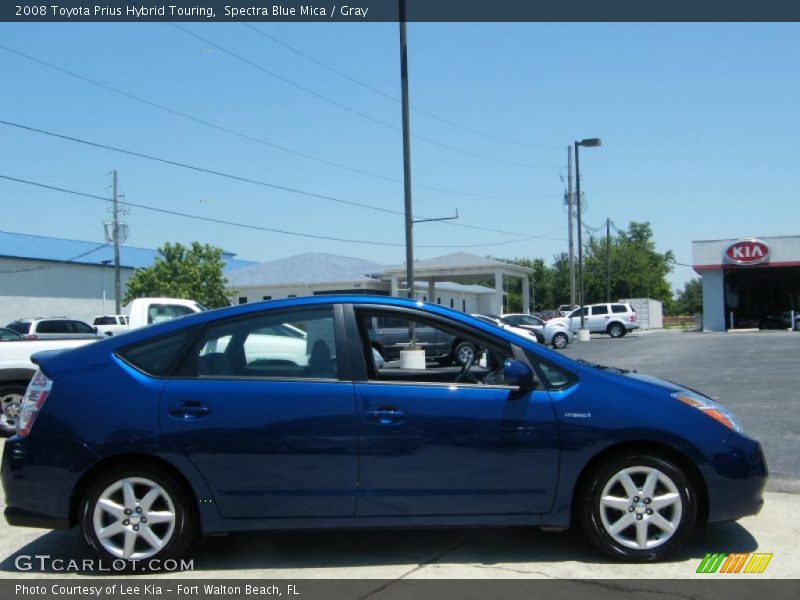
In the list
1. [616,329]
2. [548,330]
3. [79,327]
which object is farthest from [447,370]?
[616,329]

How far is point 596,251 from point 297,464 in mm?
78680

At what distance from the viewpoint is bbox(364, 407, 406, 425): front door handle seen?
4.58m

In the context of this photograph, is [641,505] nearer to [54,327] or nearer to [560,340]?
[54,327]

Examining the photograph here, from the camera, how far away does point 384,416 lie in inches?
181

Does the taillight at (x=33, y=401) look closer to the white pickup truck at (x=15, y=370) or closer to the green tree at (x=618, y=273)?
the white pickup truck at (x=15, y=370)

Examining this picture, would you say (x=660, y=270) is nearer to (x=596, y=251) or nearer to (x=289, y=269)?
(x=596, y=251)

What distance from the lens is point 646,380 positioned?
16.2ft

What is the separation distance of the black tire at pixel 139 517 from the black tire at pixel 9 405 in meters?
5.22

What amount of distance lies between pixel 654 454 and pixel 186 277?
43.4m

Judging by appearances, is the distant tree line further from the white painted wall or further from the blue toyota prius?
the blue toyota prius

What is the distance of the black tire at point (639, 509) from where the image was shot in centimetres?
460

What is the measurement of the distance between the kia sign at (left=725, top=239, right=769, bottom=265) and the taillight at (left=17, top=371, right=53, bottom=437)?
44.2 metres

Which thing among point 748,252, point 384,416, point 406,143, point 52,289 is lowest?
point 384,416

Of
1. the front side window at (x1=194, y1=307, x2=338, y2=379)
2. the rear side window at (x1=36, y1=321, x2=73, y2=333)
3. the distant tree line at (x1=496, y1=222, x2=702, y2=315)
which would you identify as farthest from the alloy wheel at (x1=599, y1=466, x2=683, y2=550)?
the distant tree line at (x1=496, y1=222, x2=702, y2=315)
